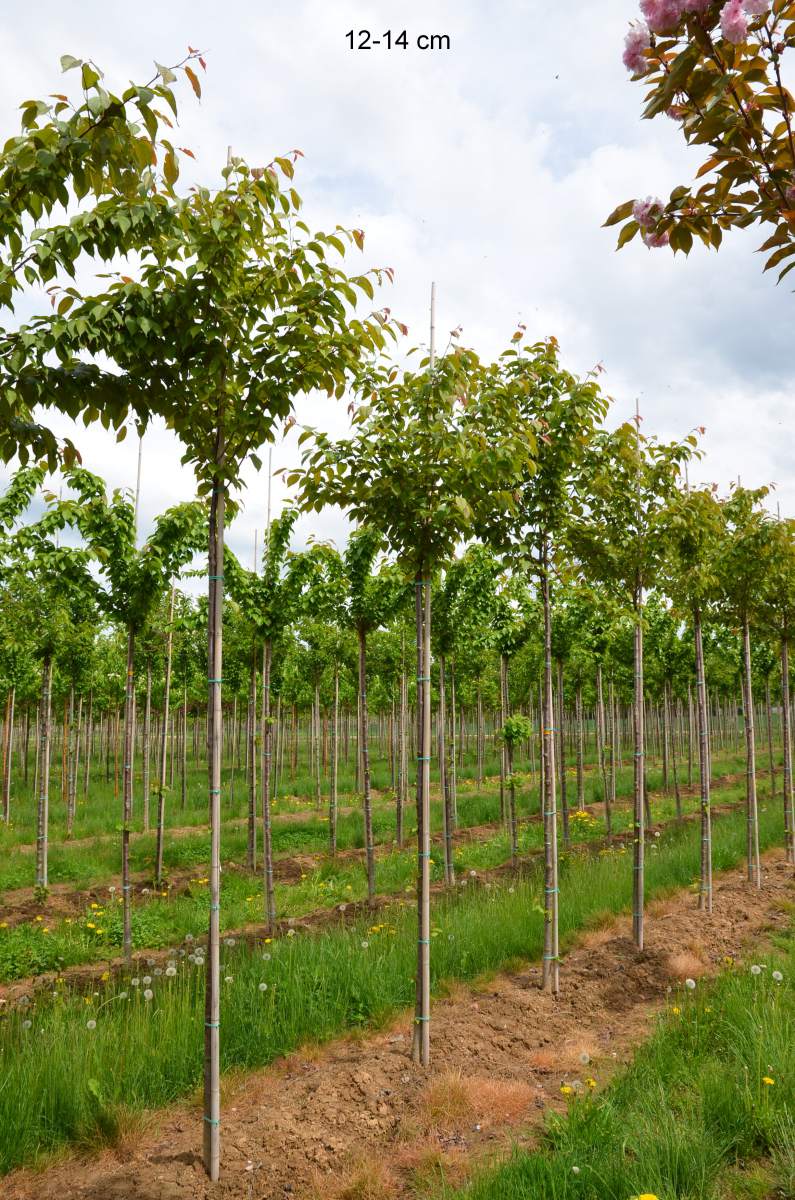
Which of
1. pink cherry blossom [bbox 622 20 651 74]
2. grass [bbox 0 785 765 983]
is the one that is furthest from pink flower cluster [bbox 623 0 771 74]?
grass [bbox 0 785 765 983]

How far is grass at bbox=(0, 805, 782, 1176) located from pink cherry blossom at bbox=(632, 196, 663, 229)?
491 cm

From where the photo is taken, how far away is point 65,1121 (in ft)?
13.3

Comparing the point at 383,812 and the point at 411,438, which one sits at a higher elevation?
the point at 411,438

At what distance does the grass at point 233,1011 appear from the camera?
408 cm

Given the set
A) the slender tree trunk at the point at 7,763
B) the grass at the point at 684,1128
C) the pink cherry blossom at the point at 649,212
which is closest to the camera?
the pink cherry blossom at the point at 649,212

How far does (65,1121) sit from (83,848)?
9.84 m

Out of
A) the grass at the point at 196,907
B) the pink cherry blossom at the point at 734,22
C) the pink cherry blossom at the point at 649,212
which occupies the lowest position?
the grass at the point at 196,907

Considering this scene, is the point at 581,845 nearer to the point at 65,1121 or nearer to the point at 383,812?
the point at 383,812

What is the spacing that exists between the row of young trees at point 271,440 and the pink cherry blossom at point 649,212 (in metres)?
1.77

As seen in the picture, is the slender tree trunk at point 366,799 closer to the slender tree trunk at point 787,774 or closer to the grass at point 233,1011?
the grass at point 233,1011

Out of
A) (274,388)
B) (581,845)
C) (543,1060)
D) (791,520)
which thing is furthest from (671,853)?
(274,388)

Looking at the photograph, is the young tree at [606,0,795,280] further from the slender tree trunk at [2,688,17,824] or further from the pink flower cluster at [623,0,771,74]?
the slender tree trunk at [2,688,17,824]

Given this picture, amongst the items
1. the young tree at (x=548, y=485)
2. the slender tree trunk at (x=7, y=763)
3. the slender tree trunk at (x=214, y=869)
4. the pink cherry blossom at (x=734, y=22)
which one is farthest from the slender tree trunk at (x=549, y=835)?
the slender tree trunk at (x=7, y=763)

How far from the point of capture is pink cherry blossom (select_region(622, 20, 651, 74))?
1.89 metres
